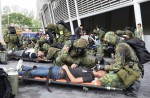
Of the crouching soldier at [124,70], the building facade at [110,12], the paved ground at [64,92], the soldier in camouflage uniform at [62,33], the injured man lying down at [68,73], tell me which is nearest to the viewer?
the crouching soldier at [124,70]

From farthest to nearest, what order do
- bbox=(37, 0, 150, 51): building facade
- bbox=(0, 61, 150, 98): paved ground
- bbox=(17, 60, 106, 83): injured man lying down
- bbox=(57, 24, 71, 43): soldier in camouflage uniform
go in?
bbox=(37, 0, 150, 51): building facade → bbox=(57, 24, 71, 43): soldier in camouflage uniform → bbox=(17, 60, 106, 83): injured man lying down → bbox=(0, 61, 150, 98): paved ground

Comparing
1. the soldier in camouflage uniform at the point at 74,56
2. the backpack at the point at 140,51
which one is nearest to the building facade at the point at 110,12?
the soldier in camouflage uniform at the point at 74,56

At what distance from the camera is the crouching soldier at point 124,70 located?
5.11 meters

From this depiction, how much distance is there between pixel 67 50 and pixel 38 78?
1004 mm

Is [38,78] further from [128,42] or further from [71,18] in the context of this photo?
[71,18]

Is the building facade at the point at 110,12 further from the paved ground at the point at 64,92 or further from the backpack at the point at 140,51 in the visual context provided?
the paved ground at the point at 64,92

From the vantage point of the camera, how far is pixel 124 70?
17.0 ft

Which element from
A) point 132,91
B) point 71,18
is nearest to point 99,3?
point 71,18

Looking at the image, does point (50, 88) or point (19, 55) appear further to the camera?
point (19, 55)

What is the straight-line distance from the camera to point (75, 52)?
20.4ft

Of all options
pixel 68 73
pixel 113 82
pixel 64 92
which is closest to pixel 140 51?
pixel 113 82

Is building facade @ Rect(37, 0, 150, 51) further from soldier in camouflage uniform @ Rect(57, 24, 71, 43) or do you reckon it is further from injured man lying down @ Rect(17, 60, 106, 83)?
injured man lying down @ Rect(17, 60, 106, 83)

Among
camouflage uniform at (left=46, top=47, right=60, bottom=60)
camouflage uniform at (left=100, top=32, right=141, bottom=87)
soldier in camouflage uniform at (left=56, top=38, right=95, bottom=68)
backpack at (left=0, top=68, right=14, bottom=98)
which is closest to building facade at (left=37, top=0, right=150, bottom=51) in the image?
camouflage uniform at (left=46, top=47, right=60, bottom=60)

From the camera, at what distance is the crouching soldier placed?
511 centimetres
